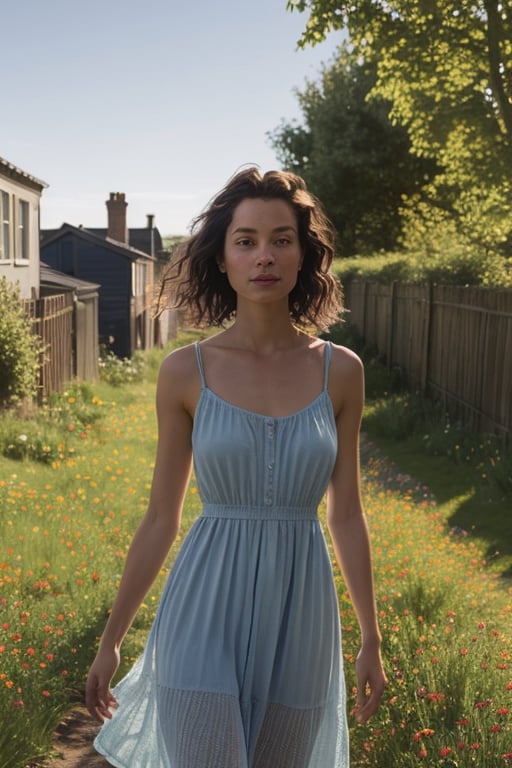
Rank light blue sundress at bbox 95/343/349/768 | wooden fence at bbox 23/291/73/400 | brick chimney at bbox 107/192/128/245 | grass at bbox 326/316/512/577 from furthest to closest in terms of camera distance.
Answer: brick chimney at bbox 107/192/128/245 < wooden fence at bbox 23/291/73/400 < grass at bbox 326/316/512/577 < light blue sundress at bbox 95/343/349/768

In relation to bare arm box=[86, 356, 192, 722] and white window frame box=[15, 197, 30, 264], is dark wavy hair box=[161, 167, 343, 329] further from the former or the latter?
white window frame box=[15, 197, 30, 264]

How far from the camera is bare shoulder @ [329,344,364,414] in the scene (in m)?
2.64

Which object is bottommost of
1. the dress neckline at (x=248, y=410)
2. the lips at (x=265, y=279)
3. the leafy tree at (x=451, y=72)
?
the dress neckline at (x=248, y=410)

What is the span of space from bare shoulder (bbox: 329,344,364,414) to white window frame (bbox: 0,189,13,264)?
56.4 ft

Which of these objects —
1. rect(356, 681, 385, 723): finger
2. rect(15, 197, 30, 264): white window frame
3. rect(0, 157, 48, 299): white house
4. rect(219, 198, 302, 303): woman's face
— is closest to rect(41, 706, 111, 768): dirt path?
rect(356, 681, 385, 723): finger

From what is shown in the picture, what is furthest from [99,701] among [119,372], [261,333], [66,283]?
[119,372]

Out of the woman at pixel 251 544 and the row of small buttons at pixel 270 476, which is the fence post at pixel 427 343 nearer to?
the woman at pixel 251 544

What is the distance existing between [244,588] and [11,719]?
223 centimetres

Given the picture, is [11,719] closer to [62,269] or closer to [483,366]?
[483,366]

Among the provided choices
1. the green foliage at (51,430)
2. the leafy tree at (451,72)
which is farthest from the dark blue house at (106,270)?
the leafy tree at (451,72)

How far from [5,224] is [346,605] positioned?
50.3ft

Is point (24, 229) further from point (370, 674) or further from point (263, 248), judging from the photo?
point (370, 674)

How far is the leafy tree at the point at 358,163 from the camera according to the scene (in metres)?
38.1

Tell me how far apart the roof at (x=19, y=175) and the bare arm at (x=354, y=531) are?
659 inches
